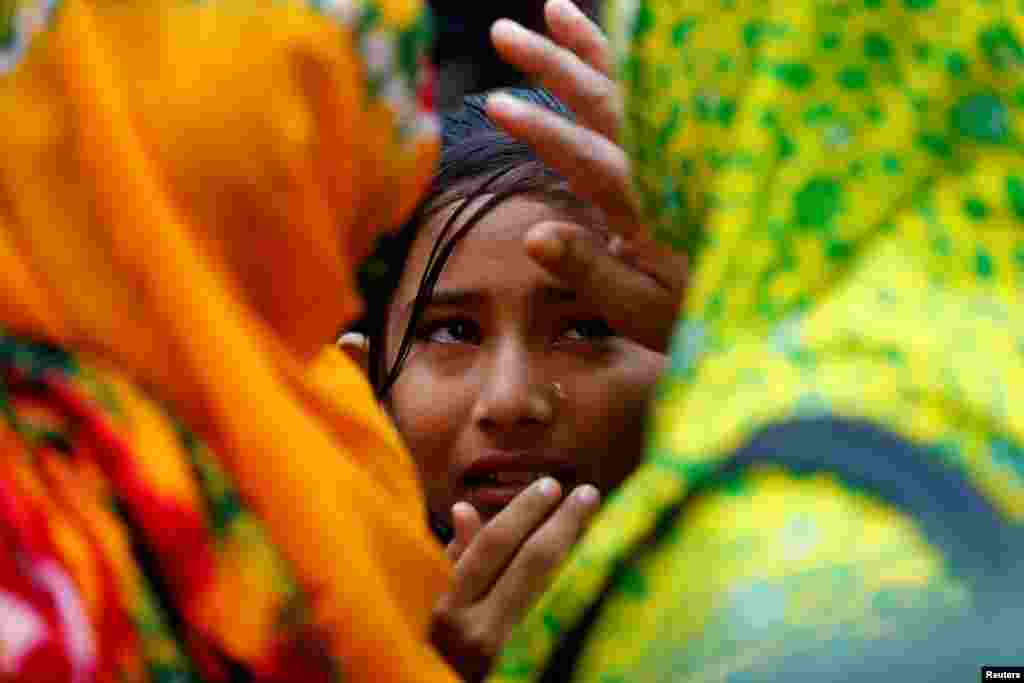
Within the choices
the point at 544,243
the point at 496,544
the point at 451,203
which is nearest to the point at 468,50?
the point at 451,203

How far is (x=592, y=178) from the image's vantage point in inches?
58.2

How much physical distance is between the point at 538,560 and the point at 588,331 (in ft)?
1.42

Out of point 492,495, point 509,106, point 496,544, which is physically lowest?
point 492,495

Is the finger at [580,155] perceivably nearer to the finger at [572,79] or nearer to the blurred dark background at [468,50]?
the finger at [572,79]

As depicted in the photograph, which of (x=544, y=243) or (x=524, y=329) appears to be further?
(x=524, y=329)

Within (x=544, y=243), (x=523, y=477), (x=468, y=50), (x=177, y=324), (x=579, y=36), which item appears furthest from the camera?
(x=468, y=50)

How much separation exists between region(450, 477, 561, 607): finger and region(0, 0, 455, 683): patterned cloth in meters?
0.44

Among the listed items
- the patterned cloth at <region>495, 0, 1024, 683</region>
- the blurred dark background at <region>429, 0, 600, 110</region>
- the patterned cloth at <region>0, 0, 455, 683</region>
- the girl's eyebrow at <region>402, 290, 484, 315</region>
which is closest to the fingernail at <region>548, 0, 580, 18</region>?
the girl's eyebrow at <region>402, 290, 484, 315</region>

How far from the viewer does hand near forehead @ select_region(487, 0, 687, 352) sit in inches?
57.8

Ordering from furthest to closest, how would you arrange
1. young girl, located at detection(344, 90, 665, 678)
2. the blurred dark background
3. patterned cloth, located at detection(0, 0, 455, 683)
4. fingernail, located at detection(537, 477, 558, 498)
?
the blurred dark background < young girl, located at detection(344, 90, 665, 678) < fingernail, located at detection(537, 477, 558, 498) < patterned cloth, located at detection(0, 0, 455, 683)

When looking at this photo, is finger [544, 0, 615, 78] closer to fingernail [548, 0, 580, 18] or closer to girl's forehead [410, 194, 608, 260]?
fingernail [548, 0, 580, 18]

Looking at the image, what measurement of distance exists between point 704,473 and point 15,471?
0.45 meters

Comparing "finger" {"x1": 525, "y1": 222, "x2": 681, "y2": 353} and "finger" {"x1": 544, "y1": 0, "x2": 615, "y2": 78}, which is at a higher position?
"finger" {"x1": 544, "y1": 0, "x2": 615, "y2": 78}

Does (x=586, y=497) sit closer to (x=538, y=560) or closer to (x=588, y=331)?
(x=538, y=560)
